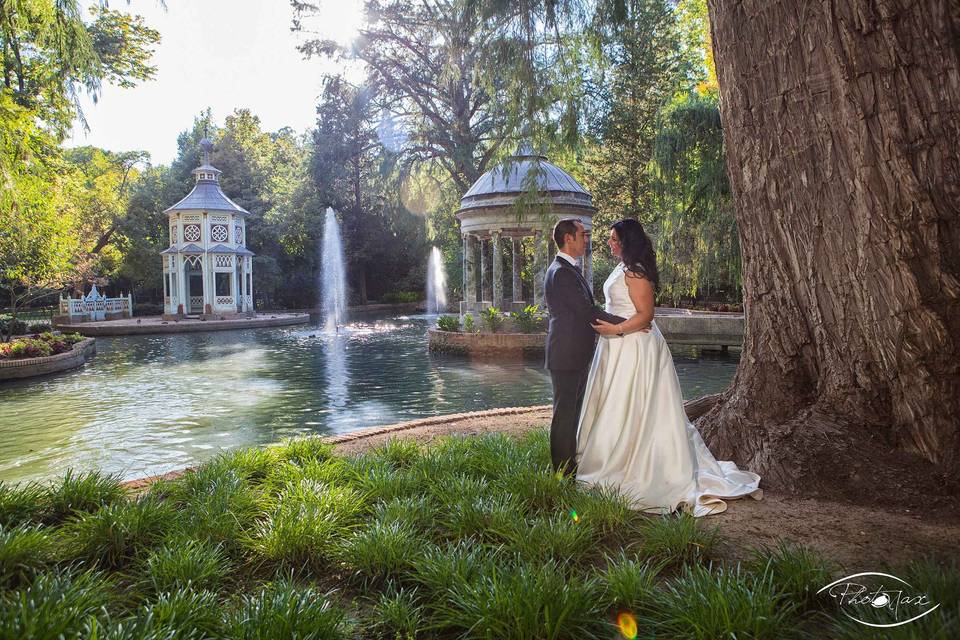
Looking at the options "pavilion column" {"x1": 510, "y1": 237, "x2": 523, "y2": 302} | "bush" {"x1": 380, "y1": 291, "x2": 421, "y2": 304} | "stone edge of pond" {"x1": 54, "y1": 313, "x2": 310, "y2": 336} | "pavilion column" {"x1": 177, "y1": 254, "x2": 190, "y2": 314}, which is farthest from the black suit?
"bush" {"x1": 380, "y1": 291, "x2": 421, "y2": 304}

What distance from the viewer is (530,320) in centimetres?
1786

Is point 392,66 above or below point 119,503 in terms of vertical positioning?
above

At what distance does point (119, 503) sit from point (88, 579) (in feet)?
3.71

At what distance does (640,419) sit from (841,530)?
4.51ft

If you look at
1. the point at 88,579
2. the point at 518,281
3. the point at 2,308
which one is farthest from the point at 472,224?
the point at 2,308

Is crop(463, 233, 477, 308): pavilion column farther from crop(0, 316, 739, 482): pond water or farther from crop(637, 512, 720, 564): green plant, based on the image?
crop(637, 512, 720, 564): green plant

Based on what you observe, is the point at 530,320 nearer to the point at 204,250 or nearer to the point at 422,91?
the point at 422,91

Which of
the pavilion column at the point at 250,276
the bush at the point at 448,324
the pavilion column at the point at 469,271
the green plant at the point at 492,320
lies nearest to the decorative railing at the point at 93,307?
the pavilion column at the point at 250,276

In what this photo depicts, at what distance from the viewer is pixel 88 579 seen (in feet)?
9.74

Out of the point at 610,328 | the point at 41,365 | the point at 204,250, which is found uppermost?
the point at 204,250

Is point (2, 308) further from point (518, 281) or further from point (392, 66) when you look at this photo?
point (518, 281)

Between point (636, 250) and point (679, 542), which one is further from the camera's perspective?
point (636, 250)

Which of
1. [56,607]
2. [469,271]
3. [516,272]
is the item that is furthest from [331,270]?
[56,607]

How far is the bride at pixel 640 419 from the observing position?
432 cm
